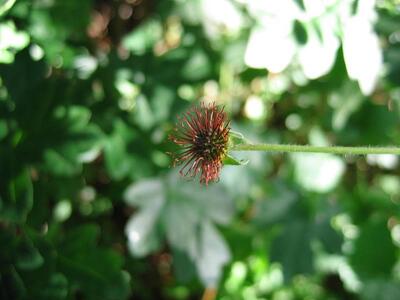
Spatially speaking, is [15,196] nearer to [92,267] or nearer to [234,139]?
[92,267]

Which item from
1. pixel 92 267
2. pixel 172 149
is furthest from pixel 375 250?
pixel 92 267

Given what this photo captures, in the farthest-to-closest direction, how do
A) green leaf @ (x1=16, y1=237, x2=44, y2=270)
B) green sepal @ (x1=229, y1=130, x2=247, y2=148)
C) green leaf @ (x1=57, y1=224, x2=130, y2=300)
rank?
green leaf @ (x1=57, y1=224, x2=130, y2=300), green leaf @ (x1=16, y1=237, x2=44, y2=270), green sepal @ (x1=229, y1=130, x2=247, y2=148)

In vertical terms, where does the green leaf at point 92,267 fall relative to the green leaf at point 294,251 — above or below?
below

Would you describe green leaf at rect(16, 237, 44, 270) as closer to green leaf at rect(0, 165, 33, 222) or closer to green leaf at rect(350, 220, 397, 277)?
green leaf at rect(0, 165, 33, 222)

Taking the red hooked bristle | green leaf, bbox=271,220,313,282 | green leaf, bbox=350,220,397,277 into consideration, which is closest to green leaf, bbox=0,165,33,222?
the red hooked bristle

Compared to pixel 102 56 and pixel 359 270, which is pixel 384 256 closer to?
pixel 359 270

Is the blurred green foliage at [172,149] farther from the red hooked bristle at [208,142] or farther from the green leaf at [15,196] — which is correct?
the red hooked bristle at [208,142]

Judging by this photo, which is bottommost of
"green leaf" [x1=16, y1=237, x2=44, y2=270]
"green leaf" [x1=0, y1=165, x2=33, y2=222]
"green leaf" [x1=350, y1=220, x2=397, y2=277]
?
"green leaf" [x1=16, y1=237, x2=44, y2=270]

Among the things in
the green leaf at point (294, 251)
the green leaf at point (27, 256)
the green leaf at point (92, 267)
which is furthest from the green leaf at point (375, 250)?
the green leaf at point (27, 256)

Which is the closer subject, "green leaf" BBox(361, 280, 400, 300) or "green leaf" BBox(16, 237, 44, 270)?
"green leaf" BBox(16, 237, 44, 270)

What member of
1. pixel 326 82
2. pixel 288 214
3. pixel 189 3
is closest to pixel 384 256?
pixel 288 214
